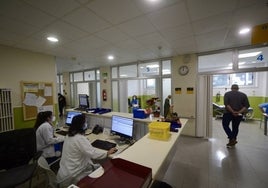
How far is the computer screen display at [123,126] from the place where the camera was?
197cm

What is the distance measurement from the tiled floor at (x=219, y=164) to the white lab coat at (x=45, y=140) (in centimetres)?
200

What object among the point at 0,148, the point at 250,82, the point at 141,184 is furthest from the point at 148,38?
the point at 250,82

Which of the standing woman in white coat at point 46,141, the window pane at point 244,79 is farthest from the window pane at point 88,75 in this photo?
the window pane at point 244,79

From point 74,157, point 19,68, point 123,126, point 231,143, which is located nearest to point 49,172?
point 74,157

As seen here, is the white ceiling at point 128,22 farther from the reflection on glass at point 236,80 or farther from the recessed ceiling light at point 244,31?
the reflection on glass at point 236,80

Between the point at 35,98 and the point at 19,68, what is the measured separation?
86cm

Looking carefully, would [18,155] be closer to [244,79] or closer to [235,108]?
[235,108]

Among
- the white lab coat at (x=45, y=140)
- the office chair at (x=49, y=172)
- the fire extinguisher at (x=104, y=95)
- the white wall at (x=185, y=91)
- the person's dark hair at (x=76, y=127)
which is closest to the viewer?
the office chair at (x=49, y=172)

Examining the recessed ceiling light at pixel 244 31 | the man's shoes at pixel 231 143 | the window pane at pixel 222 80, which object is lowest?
the man's shoes at pixel 231 143

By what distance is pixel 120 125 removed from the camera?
212cm

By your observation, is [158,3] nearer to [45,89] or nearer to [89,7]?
[89,7]

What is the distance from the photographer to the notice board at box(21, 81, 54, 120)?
11.2 feet

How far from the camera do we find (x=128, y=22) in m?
2.13

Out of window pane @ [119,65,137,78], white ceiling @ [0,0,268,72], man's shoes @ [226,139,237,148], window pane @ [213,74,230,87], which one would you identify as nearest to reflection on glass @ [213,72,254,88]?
window pane @ [213,74,230,87]
